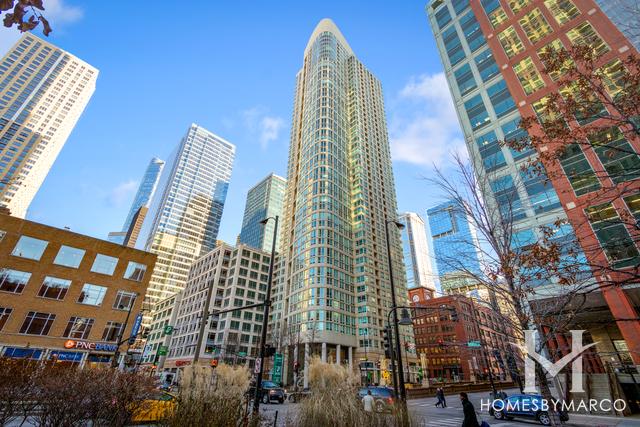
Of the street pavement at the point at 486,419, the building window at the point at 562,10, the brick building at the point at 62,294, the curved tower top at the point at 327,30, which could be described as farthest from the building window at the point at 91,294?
the curved tower top at the point at 327,30

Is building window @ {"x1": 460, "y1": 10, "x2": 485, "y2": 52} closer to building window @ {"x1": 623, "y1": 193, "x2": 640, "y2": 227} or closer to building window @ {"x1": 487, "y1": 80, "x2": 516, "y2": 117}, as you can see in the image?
building window @ {"x1": 487, "y1": 80, "x2": 516, "y2": 117}

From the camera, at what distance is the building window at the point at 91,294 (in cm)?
3238

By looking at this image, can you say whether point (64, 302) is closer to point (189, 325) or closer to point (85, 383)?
point (85, 383)

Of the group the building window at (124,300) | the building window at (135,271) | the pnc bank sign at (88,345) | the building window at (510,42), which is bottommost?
the pnc bank sign at (88,345)

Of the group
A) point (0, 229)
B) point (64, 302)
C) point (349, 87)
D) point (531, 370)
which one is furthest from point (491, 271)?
point (349, 87)

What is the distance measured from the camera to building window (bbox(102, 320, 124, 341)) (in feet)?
107

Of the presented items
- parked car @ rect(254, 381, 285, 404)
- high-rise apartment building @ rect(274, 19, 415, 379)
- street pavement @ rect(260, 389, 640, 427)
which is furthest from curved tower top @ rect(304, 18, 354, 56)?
street pavement @ rect(260, 389, 640, 427)

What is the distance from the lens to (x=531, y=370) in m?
9.92

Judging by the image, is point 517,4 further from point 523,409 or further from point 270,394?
point 270,394

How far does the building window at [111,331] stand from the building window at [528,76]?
5087 cm

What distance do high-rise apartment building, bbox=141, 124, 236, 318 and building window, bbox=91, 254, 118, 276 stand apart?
101 meters

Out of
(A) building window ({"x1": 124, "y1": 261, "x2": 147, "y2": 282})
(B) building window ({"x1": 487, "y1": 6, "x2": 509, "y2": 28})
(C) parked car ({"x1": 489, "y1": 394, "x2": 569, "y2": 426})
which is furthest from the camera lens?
(A) building window ({"x1": 124, "y1": 261, "x2": 147, "y2": 282})

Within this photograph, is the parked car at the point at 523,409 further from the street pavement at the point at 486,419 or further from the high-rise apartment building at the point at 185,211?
the high-rise apartment building at the point at 185,211

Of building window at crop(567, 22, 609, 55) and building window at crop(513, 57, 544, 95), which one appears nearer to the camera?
building window at crop(567, 22, 609, 55)
